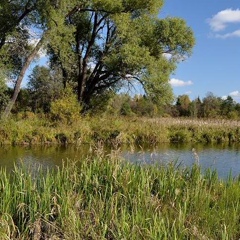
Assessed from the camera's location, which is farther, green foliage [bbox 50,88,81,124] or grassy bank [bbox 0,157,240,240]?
green foliage [bbox 50,88,81,124]

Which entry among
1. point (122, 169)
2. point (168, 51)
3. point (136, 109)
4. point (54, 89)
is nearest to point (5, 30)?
point (54, 89)

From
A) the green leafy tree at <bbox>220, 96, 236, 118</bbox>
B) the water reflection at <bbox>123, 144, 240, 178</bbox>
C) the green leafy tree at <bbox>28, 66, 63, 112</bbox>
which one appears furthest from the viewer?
the green leafy tree at <bbox>220, 96, 236, 118</bbox>

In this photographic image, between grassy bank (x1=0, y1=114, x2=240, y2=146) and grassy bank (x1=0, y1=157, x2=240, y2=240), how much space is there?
11464 mm

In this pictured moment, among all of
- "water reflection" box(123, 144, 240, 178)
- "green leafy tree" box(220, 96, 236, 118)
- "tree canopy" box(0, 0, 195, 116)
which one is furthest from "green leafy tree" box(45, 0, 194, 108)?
"green leafy tree" box(220, 96, 236, 118)

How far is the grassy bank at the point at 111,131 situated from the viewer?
63.1 feet

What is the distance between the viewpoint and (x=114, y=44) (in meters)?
26.0

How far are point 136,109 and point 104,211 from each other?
48.7m

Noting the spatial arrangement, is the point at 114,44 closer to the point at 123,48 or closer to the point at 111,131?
the point at 123,48

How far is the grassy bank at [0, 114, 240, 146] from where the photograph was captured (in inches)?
757

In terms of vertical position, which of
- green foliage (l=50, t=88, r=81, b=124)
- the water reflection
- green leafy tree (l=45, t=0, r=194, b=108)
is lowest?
the water reflection

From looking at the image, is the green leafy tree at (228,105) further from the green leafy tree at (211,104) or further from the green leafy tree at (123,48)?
the green leafy tree at (123,48)

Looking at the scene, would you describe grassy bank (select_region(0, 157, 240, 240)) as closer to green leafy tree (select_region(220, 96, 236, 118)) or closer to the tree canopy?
the tree canopy

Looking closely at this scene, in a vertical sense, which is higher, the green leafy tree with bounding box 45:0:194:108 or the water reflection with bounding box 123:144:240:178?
the green leafy tree with bounding box 45:0:194:108

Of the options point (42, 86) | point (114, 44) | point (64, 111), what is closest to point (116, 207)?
point (64, 111)
